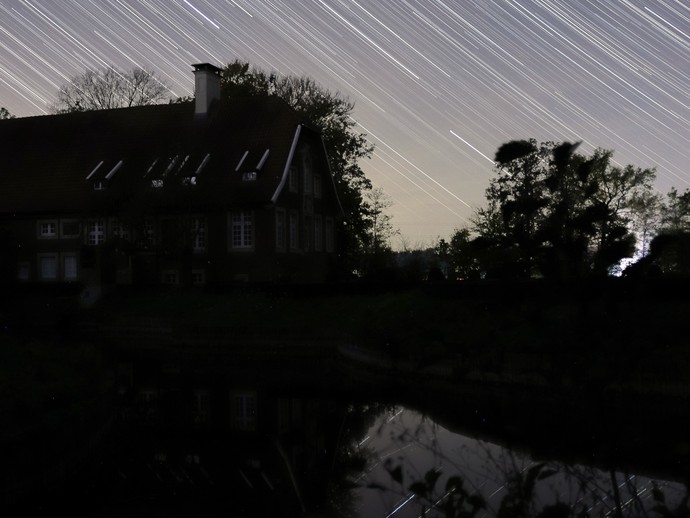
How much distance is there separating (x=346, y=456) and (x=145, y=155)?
117 feet

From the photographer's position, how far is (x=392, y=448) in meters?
11.6

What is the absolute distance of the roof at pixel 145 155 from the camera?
41438 mm

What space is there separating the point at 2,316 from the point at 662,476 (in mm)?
29730

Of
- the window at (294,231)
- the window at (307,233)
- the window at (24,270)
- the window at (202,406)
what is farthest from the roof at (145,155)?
the window at (202,406)

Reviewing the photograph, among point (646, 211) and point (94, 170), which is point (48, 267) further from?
point (646, 211)

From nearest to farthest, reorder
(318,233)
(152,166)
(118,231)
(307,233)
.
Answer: (152,166)
(118,231)
(307,233)
(318,233)

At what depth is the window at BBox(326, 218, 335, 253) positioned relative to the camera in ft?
159

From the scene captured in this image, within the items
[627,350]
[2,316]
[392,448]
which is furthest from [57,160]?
[627,350]

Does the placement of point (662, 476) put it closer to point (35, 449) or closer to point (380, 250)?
point (35, 449)

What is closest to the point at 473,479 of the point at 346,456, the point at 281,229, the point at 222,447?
the point at 346,456

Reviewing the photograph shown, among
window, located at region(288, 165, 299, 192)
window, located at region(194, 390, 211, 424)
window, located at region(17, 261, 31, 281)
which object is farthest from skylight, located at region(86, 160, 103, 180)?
window, located at region(194, 390, 211, 424)

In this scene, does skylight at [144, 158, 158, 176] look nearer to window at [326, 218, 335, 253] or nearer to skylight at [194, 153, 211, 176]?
skylight at [194, 153, 211, 176]

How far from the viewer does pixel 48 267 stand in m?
45.5

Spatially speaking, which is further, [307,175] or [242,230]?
[307,175]
